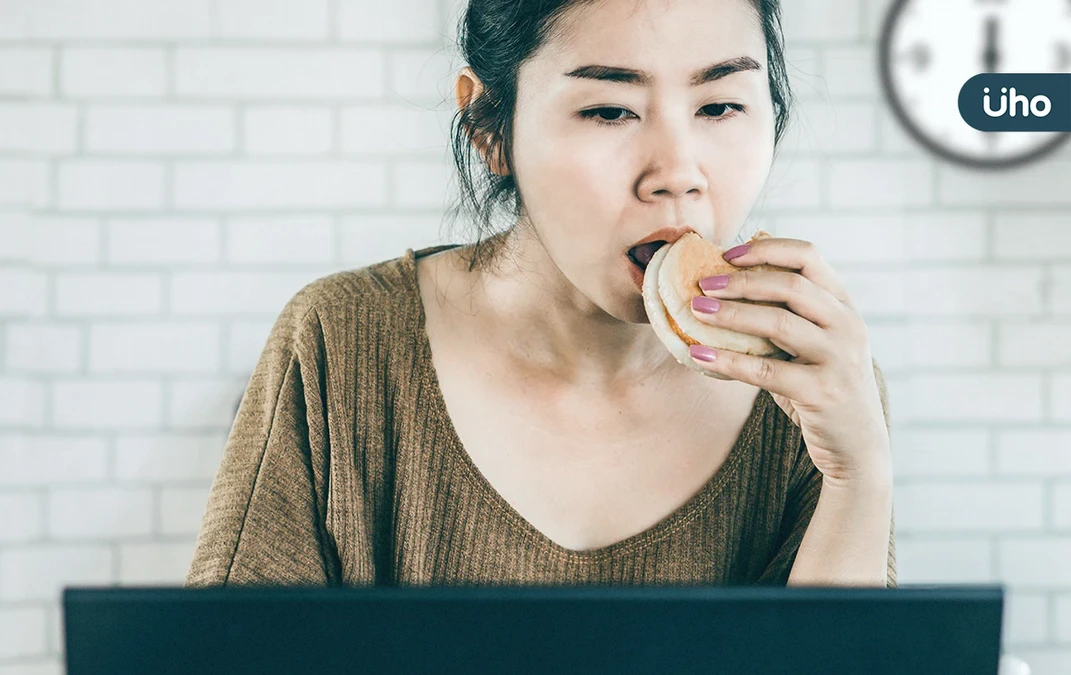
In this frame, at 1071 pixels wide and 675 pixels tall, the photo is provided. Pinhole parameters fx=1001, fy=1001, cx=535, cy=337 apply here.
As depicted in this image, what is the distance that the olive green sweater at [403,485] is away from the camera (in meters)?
1.21

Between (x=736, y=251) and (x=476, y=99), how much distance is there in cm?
41

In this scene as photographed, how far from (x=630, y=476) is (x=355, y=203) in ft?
4.38

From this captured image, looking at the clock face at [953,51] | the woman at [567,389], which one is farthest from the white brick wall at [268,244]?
the woman at [567,389]

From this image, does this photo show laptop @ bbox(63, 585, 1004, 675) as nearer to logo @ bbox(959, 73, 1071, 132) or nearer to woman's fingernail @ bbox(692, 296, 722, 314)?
woman's fingernail @ bbox(692, 296, 722, 314)

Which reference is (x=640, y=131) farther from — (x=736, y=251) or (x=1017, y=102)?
(x=1017, y=102)

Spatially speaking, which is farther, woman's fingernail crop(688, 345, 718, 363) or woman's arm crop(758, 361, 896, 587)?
woman's arm crop(758, 361, 896, 587)

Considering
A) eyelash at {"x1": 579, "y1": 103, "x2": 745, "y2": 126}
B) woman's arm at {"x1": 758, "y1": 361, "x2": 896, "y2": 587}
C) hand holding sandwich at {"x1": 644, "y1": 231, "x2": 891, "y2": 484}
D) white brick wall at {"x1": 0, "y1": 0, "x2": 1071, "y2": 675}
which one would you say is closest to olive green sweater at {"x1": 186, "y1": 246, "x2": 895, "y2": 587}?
woman's arm at {"x1": 758, "y1": 361, "x2": 896, "y2": 587}

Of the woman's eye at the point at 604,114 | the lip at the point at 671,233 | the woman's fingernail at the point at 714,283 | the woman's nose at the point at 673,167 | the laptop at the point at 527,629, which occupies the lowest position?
the laptop at the point at 527,629

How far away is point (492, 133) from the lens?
122cm

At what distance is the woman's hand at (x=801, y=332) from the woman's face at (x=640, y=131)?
93 millimetres

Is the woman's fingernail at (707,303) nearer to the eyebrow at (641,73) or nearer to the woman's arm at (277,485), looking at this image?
the eyebrow at (641,73)

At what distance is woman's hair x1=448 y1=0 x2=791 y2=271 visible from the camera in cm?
111

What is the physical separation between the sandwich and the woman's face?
0.04 meters

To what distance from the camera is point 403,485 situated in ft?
4.15
